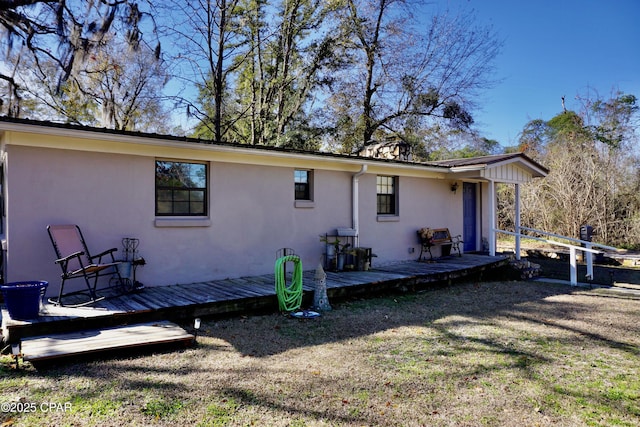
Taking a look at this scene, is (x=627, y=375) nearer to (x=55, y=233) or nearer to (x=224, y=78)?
(x=55, y=233)

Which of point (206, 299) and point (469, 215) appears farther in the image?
point (469, 215)

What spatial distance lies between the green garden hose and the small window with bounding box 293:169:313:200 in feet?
7.33

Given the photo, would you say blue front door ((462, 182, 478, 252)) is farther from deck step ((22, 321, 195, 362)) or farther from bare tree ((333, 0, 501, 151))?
deck step ((22, 321, 195, 362))

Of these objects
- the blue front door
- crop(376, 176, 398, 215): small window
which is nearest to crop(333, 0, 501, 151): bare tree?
the blue front door

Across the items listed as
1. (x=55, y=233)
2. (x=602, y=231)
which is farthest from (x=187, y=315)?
(x=602, y=231)

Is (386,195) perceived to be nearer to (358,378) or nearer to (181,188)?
(181,188)

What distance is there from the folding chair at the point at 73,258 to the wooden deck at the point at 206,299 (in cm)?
27

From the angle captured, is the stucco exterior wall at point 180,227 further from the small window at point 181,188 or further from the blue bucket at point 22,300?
the blue bucket at point 22,300

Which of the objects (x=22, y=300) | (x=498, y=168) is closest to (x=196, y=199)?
(x=22, y=300)

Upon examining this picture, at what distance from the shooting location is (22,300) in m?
4.37

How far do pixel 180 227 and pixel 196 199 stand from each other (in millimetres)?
562

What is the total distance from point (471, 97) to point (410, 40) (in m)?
3.59

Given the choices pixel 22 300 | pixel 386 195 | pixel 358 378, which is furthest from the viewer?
pixel 386 195

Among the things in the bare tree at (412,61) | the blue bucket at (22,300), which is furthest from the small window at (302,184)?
the bare tree at (412,61)
